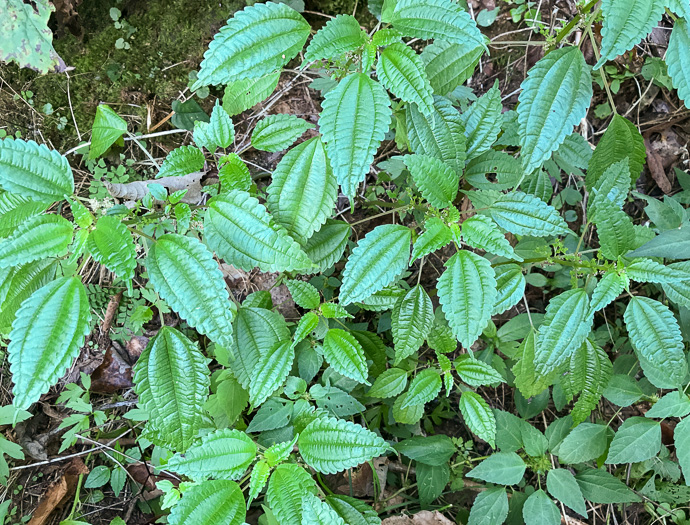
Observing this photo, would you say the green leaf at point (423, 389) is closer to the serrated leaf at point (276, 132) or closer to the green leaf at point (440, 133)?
the green leaf at point (440, 133)

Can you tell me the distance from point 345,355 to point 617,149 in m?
1.38

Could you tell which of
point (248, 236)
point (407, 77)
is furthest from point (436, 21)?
point (248, 236)

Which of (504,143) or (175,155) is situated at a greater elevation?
(175,155)

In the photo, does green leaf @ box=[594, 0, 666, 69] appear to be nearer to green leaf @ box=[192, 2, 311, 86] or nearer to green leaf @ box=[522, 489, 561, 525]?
green leaf @ box=[192, 2, 311, 86]

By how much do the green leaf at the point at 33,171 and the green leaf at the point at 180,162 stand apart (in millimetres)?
314

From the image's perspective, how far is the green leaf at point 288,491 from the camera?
4.85 feet

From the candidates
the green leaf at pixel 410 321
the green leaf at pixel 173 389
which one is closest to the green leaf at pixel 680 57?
the green leaf at pixel 410 321

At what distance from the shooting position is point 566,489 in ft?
6.89

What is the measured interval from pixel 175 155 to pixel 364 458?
4.18ft

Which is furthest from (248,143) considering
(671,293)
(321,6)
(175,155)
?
(671,293)

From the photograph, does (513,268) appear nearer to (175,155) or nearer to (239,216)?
(239,216)

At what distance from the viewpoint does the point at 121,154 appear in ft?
8.62

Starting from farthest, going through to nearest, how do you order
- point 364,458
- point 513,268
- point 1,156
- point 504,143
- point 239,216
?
1. point 504,143
2. point 513,268
3. point 364,458
4. point 239,216
5. point 1,156

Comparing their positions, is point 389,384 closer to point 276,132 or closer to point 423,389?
point 423,389
